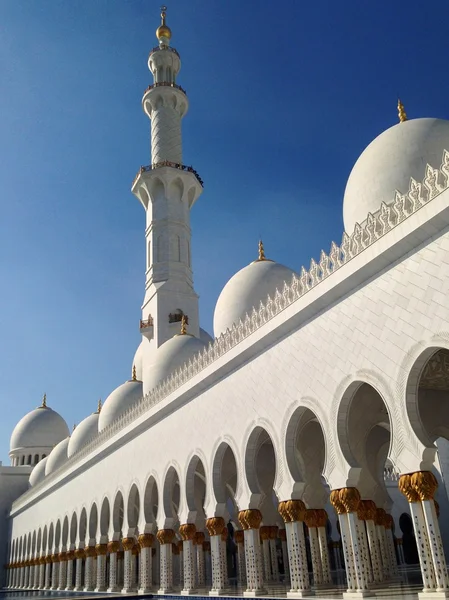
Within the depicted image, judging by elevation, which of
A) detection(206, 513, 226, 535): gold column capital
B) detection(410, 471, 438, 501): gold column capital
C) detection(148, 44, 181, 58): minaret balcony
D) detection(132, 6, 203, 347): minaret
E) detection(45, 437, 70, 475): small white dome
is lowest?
detection(410, 471, 438, 501): gold column capital

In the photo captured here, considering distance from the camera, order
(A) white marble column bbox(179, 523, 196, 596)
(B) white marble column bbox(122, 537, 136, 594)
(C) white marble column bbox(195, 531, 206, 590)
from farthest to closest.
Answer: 1. (B) white marble column bbox(122, 537, 136, 594)
2. (C) white marble column bbox(195, 531, 206, 590)
3. (A) white marble column bbox(179, 523, 196, 596)

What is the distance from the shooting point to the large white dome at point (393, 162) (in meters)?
9.16

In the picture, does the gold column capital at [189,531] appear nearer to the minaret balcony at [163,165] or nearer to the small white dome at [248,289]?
the small white dome at [248,289]

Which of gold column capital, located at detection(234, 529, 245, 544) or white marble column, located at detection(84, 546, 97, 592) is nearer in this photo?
gold column capital, located at detection(234, 529, 245, 544)

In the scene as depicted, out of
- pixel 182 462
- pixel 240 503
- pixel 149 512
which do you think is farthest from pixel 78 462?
pixel 240 503

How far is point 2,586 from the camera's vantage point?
29625 mm

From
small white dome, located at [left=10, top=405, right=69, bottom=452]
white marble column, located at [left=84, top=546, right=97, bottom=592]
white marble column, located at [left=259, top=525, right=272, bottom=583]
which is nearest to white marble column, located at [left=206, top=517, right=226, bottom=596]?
white marble column, located at [left=259, top=525, right=272, bottom=583]

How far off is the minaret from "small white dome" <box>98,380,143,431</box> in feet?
5.86

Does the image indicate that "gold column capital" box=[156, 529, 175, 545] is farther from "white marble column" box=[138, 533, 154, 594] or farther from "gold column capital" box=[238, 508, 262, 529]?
"gold column capital" box=[238, 508, 262, 529]

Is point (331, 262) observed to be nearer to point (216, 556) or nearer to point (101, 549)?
point (216, 556)

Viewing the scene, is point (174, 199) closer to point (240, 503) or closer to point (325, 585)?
point (240, 503)

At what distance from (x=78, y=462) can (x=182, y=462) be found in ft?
27.0

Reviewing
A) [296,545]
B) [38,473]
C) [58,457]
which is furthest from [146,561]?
[38,473]

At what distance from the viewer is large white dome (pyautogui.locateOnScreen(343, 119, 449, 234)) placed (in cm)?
916
